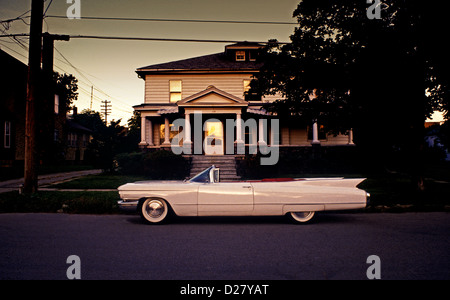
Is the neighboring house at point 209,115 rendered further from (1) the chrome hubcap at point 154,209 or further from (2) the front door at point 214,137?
(1) the chrome hubcap at point 154,209

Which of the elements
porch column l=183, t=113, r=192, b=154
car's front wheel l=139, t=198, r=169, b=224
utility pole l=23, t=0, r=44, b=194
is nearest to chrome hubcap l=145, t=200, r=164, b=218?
car's front wheel l=139, t=198, r=169, b=224

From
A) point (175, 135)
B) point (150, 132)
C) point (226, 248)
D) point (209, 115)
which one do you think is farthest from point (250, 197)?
point (150, 132)

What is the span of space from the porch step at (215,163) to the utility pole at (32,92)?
26.9 feet

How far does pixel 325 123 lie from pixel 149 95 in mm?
14970

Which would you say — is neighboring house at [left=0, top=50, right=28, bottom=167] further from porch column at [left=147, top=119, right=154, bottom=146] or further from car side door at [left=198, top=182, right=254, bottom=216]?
car side door at [left=198, top=182, right=254, bottom=216]

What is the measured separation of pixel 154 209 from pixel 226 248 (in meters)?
2.40

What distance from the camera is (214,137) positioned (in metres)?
22.2

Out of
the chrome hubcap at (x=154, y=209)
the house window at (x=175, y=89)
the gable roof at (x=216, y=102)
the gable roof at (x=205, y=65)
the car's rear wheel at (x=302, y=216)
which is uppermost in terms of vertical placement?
the gable roof at (x=205, y=65)

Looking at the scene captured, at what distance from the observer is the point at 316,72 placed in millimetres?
10273

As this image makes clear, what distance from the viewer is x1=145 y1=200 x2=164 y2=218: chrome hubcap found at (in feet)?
22.0

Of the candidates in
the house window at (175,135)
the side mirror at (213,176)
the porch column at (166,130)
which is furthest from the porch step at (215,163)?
the side mirror at (213,176)

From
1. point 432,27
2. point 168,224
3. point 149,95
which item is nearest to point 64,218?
point 168,224

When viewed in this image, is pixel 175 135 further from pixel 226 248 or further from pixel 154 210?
pixel 226 248

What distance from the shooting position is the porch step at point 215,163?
17375 mm
